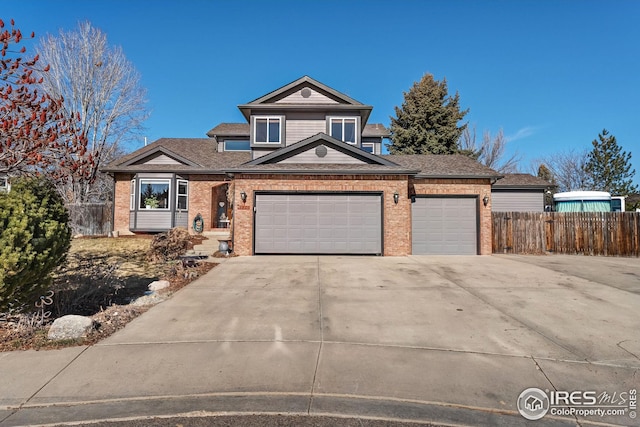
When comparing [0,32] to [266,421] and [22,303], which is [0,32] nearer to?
[22,303]

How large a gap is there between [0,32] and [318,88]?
44.5ft

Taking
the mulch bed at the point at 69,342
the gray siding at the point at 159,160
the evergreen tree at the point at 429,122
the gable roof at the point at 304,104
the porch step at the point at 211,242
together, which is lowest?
the mulch bed at the point at 69,342

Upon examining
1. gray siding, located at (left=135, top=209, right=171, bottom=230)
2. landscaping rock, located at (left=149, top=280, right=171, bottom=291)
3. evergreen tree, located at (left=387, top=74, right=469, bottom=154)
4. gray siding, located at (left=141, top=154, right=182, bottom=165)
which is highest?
evergreen tree, located at (left=387, top=74, right=469, bottom=154)

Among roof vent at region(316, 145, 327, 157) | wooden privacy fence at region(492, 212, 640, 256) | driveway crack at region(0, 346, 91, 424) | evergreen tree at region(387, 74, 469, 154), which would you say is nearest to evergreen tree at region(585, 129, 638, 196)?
evergreen tree at region(387, 74, 469, 154)

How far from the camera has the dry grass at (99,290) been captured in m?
4.46

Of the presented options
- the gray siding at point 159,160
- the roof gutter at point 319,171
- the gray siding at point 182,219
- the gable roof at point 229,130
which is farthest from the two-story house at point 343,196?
the gray siding at point 159,160

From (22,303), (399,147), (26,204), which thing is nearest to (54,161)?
(26,204)

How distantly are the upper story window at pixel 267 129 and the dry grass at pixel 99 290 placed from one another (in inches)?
305

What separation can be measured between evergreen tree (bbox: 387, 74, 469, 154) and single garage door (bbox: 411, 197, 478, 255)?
16055 millimetres

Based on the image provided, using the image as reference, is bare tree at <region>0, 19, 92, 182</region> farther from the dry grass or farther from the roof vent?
the roof vent

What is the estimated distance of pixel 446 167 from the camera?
1466cm

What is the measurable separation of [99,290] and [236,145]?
16.0 m

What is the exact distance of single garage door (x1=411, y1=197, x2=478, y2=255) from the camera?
13.3m

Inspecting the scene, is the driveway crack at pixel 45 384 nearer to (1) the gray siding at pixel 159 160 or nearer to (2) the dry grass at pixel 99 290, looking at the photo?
(2) the dry grass at pixel 99 290
